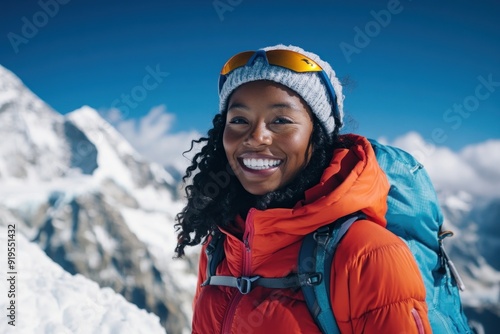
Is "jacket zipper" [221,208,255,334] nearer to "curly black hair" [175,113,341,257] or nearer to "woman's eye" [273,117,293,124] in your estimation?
"curly black hair" [175,113,341,257]

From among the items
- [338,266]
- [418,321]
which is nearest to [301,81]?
[338,266]

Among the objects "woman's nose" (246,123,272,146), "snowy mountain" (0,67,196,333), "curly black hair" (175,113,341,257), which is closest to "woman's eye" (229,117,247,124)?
"woman's nose" (246,123,272,146)

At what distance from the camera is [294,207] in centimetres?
276

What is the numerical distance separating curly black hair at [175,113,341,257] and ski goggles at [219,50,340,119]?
34cm

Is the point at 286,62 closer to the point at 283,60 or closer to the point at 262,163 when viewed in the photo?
the point at 283,60

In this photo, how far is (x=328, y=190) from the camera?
2.71 metres

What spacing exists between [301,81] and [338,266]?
55.6 inches

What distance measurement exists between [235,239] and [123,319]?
378 centimetres

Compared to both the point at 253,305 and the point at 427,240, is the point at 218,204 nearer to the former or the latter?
the point at 253,305

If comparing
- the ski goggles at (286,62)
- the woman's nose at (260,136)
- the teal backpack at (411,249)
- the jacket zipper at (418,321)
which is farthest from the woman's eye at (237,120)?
the jacket zipper at (418,321)

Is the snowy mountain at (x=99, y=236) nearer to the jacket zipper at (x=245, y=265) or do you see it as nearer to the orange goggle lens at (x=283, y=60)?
the jacket zipper at (x=245, y=265)

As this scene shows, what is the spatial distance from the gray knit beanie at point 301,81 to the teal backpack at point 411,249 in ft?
1.99

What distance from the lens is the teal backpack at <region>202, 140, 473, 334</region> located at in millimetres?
2406

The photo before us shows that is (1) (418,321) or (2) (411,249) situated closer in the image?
(1) (418,321)
